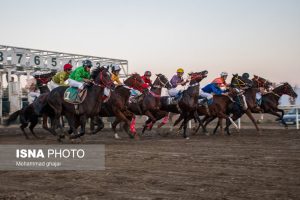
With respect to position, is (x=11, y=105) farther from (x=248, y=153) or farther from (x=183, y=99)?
(x=248, y=153)

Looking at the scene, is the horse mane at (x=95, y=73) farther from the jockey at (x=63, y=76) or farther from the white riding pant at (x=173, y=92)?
the white riding pant at (x=173, y=92)

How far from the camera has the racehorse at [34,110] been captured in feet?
55.5

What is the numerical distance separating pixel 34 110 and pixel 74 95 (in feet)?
10.4

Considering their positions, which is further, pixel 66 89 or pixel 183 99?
pixel 183 99

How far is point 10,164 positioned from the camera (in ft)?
31.9

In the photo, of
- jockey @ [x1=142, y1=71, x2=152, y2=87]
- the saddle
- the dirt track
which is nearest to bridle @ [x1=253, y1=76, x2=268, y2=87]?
jockey @ [x1=142, y1=71, x2=152, y2=87]

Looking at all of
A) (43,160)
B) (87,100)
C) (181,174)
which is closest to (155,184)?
(181,174)

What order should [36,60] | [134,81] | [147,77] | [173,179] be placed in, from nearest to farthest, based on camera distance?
[173,179]
[134,81]
[147,77]
[36,60]

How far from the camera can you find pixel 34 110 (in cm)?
1719

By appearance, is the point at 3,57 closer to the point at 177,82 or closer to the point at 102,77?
the point at 177,82

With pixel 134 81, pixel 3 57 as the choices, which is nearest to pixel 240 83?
pixel 134 81

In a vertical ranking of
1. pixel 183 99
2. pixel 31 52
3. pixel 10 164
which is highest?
pixel 31 52

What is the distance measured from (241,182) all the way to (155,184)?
115 cm

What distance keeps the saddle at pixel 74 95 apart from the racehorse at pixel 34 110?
198cm
